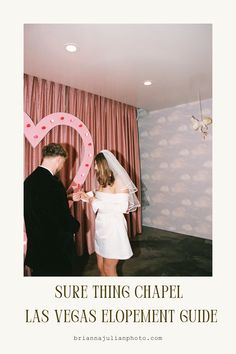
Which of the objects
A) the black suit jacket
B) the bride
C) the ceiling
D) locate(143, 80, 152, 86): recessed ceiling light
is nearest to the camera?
the black suit jacket

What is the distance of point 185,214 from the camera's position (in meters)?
3.80

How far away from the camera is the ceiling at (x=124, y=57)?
63.9 inches

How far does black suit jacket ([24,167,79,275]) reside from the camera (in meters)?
1.43

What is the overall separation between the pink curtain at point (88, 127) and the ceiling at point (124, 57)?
167 mm

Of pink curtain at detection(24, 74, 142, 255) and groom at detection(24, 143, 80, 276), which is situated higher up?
pink curtain at detection(24, 74, 142, 255)

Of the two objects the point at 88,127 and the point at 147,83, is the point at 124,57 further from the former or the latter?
the point at 88,127

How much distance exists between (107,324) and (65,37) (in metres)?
2.01

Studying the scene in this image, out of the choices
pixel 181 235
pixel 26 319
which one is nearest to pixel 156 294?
pixel 26 319

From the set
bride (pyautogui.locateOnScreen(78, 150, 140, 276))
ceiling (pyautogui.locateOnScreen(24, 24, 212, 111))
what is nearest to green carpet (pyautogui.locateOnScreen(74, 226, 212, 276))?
bride (pyautogui.locateOnScreen(78, 150, 140, 276))

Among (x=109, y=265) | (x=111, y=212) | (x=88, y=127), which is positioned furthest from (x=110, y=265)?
(x=88, y=127)

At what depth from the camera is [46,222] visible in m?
1.46

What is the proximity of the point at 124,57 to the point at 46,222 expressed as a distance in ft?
5.54

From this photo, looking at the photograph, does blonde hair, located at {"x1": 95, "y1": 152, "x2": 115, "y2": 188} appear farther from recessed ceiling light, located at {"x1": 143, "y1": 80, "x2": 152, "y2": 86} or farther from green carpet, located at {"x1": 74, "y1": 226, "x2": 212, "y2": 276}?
recessed ceiling light, located at {"x1": 143, "y1": 80, "x2": 152, "y2": 86}
